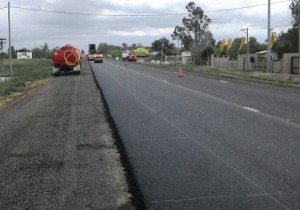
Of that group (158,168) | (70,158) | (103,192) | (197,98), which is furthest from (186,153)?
(197,98)

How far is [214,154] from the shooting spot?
8.30 m

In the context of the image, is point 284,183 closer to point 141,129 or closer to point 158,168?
point 158,168

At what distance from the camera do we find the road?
19.5 feet

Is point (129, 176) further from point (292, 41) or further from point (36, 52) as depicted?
point (36, 52)

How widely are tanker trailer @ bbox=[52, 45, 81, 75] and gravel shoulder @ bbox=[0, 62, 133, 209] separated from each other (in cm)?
2871

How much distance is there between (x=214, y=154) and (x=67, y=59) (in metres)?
34.9

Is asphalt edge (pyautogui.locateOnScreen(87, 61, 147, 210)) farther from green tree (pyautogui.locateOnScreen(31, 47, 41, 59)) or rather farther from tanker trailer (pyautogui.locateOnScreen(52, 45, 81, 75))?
green tree (pyautogui.locateOnScreen(31, 47, 41, 59))

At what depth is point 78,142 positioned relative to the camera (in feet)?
31.7

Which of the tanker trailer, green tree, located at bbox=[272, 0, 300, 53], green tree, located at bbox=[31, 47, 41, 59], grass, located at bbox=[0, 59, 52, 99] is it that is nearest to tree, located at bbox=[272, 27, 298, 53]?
green tree, located at bbox=[272, 0, 300, 53]

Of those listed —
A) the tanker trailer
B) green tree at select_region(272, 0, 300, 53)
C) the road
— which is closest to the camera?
the road

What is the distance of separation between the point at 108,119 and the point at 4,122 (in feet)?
9.04

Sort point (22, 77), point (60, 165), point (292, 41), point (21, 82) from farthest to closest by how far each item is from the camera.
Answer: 1. point (292, 41)
2. point (22, 77)
3. point (21, 82)
4. point (60, 165)

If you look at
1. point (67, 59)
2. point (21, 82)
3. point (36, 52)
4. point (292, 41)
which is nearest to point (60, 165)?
point (21, 82)

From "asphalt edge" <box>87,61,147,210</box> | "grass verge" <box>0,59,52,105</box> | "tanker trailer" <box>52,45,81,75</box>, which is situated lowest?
"asphalt edge" <box>87,61,147,210</box>
